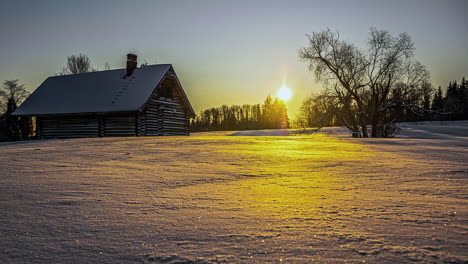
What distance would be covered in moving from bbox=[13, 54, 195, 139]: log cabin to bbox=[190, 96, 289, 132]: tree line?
40.7 m

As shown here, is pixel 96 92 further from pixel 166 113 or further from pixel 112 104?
pixel 166 113

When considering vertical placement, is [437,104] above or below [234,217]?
above

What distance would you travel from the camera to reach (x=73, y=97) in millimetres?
23578

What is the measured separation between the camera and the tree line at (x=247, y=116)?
69125mm

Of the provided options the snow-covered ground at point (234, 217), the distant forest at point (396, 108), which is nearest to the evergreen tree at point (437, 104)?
the distant forest at point (396, 108)

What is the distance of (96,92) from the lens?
23281 mm

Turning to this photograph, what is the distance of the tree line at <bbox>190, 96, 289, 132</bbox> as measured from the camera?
227ft

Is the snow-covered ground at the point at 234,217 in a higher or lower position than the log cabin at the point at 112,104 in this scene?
lower

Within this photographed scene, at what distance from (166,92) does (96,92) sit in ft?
17.4

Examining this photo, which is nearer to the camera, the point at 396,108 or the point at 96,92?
the point at 396,108

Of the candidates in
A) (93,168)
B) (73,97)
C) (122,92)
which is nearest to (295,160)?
(93,168)

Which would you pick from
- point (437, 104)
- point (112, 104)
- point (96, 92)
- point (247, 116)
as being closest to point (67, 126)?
point (96, 92)

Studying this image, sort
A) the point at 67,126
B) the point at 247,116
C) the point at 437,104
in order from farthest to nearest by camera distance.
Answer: the point at 247,116 < the point at 437,104 < the point at 67,126

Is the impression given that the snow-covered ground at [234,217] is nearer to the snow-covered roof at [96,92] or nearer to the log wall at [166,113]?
the snow-covered roof at [96,92]
